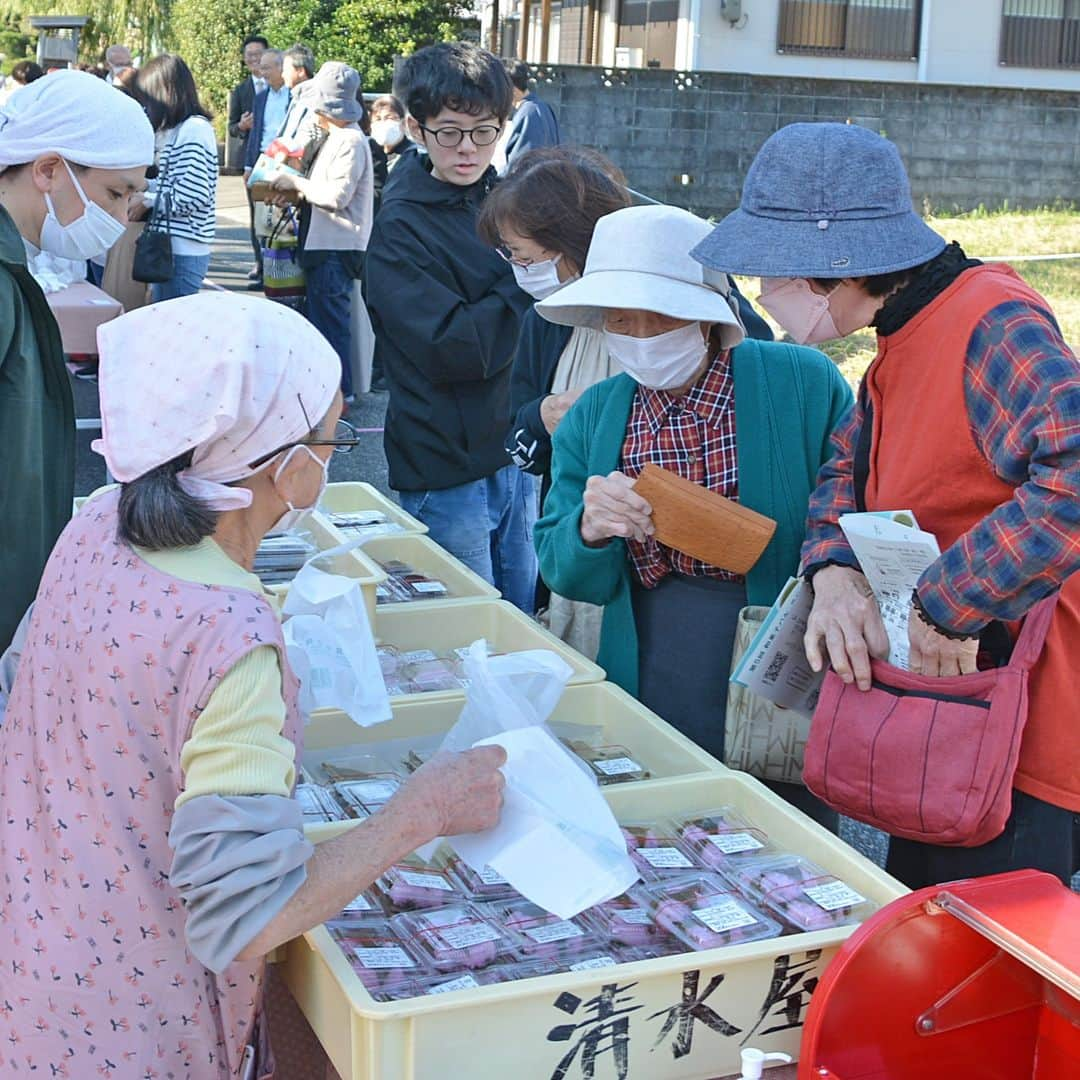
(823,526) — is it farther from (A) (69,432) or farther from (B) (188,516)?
(A) (69,432)

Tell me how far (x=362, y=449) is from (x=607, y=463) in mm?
5025

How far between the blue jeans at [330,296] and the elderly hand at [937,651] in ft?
18.7

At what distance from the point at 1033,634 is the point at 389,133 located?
7.71 meters

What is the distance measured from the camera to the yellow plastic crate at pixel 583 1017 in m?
1.38

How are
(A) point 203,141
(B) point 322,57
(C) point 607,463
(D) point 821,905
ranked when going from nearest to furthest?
(D) point 821,905 < (C) point 607,463 < (A) point 203,141 < (B) point 322,57

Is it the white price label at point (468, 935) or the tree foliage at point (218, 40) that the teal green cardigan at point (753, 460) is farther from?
the tree foliage at point (218, 40)

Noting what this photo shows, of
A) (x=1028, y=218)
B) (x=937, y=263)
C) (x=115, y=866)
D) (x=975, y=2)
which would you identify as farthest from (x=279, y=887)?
(x=975, y=2)

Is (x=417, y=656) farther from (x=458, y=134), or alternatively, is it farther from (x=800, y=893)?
(x=458, y=134)

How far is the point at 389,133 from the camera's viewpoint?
8.80 m

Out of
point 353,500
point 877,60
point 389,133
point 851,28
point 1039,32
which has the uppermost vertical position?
point 1039,32

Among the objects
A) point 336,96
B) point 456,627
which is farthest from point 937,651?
point 336,96

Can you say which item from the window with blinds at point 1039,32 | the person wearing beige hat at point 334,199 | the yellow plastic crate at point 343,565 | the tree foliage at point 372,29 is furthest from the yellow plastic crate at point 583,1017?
the tree foliage at point 372,29

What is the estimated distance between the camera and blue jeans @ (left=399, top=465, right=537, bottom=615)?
3369 millimetres

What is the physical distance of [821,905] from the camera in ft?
5.32
